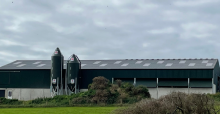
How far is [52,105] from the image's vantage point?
4269cm

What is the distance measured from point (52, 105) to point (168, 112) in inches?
1119

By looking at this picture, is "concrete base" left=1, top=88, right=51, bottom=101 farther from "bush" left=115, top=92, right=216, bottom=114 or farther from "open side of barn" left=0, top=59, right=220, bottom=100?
"bush" left=115, top=92, right=216, bottom=114

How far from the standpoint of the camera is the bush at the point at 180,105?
54.7 ft

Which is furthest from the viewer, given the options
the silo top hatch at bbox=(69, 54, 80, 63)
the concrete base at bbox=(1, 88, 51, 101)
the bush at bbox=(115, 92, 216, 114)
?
the concrete base at bbox=(1, 88, 51, 101)

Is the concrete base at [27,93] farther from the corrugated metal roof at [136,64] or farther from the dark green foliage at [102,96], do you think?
the dark green foliage at [102,96]

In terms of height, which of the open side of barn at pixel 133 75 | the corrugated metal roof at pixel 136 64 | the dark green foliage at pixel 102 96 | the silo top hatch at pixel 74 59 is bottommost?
the dark green foliage at pixel 102 96

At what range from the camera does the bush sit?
1667 centimetres

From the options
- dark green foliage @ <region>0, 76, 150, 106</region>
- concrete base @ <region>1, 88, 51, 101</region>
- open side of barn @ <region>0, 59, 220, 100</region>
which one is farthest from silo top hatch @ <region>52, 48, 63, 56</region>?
dark green foliage @ <region>0, 76, 150, 106</region>

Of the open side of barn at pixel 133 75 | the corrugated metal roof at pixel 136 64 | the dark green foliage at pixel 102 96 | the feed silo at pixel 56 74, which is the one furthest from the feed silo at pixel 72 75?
the dark green foliage at pixel 102 96

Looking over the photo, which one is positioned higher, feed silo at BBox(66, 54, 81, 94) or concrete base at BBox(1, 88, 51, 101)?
feed silo at BBox(66, 54, 81, 94)

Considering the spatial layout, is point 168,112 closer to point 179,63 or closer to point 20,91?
point 179,63

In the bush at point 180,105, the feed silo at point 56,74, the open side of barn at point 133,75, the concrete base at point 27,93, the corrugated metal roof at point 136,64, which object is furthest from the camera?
the concrete base at point 27,93

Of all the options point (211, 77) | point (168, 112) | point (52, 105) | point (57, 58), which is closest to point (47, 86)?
point (57, 58)

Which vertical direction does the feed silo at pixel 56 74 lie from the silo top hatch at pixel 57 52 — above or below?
below
